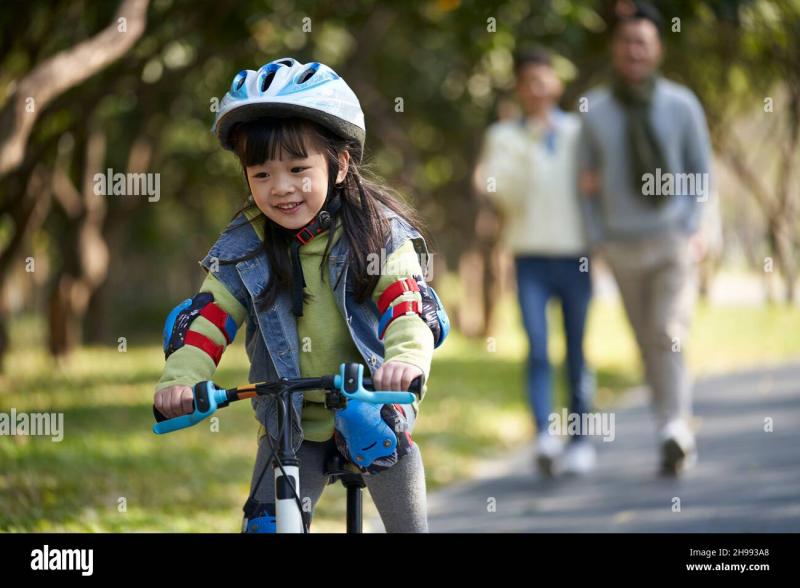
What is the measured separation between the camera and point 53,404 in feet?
33.7

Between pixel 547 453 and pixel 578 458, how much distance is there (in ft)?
0.81

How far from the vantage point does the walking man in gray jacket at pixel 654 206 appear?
6871 mm

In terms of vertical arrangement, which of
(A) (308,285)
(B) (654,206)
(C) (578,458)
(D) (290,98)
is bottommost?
(C) (578,458)

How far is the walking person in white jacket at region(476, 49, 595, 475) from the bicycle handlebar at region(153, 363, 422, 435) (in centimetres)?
425

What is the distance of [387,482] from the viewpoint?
330 cm

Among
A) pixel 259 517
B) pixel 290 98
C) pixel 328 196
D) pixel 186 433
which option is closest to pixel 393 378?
pixel 259 517

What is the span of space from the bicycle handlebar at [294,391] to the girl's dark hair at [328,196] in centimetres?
36

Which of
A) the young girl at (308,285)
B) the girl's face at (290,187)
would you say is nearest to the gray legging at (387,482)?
the young girl at (308,285)

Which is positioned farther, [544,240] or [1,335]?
[1,335]

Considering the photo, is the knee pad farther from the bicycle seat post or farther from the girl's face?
the girl's face

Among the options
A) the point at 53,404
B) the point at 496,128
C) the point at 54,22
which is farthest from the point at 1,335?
the point at 496,128

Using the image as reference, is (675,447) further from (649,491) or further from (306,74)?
(306,74)
